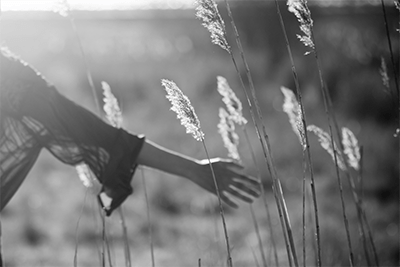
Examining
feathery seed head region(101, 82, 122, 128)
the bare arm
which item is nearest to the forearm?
the bare arm

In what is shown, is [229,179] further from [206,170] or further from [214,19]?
[214,19]

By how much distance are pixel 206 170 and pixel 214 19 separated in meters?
0.57

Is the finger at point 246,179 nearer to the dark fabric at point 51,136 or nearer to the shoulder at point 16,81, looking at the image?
the dark fabric at point 51,136

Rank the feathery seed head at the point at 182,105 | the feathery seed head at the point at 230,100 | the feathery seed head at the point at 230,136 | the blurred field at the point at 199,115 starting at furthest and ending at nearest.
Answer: the blurred field at the point at 199,115 → the feathery seed head at the point at 230,136 → the feathery seed head at the point at 230,100 → the feathery seed head at the point at 182,105

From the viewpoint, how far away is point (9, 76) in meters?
1.45

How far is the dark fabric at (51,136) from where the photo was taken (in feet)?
4.85

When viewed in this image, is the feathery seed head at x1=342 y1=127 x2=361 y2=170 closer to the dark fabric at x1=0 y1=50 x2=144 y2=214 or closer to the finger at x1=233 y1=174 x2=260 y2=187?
the finger at x1=233 y1=174 x2=260 y2=187

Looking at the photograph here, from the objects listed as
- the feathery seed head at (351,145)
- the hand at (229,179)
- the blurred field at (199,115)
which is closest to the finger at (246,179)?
the hand at (229,179)

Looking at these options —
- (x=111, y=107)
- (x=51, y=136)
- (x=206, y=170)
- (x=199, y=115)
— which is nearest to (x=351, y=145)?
(x=206, y=170)

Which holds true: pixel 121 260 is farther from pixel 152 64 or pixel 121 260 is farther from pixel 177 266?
pixel 152 64

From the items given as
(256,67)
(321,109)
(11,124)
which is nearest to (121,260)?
(11,124)

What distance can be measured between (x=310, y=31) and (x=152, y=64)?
4.64 m

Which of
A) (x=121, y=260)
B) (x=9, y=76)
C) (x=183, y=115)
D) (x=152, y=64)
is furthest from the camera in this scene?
(x=152, y=64)

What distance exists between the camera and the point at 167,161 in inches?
61.3
